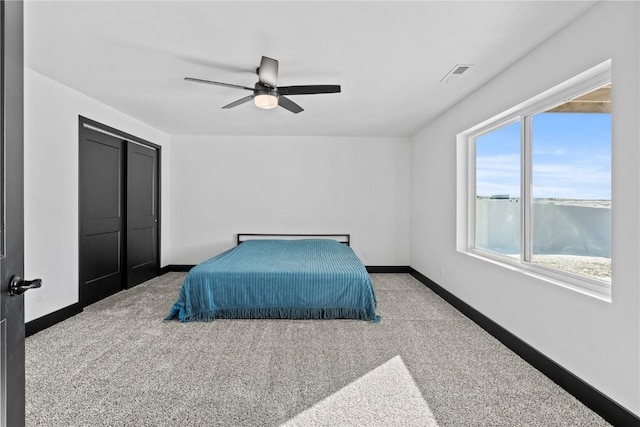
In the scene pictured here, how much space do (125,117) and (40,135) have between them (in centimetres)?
144

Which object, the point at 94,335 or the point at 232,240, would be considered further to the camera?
the point at 232,240

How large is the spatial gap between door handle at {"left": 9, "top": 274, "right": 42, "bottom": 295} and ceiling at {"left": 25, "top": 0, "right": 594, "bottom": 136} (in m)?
1.77

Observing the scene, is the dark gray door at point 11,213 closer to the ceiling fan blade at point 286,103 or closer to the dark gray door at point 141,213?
the ceiling fan blade at point 286,103

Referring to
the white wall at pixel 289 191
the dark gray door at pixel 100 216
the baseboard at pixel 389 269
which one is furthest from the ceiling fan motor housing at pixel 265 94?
the baseboard at pixel 389 269

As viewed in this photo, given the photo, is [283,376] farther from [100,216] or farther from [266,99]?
[100,216]

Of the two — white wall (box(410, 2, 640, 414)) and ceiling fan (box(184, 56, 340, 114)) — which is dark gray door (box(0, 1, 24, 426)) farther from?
white wall (box(410, 2, 640, 414))

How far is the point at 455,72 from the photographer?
9.69ft

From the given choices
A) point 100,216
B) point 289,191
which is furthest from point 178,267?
point 289,191

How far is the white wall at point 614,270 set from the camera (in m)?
1.70

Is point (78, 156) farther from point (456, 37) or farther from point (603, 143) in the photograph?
point (603, 143)

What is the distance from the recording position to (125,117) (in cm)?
445

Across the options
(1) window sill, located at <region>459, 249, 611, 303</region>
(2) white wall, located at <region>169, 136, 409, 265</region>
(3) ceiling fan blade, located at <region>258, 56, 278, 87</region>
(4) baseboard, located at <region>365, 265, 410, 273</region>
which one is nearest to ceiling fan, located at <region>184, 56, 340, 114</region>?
(3) ceiling fan blade, located at <region>258, 56, 278, 87</region>

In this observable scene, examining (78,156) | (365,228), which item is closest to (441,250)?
(365,228)

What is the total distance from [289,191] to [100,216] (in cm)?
285
